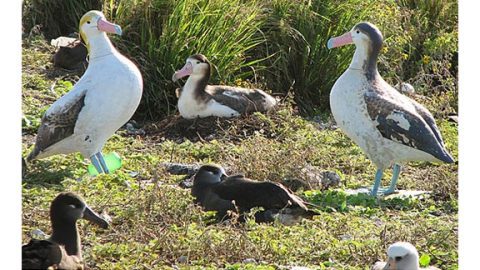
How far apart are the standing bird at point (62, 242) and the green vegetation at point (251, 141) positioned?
474 millimetres

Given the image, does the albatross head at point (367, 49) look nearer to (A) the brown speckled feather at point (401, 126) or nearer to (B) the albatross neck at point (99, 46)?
(A) the brown speckled feather at point (401, 126)

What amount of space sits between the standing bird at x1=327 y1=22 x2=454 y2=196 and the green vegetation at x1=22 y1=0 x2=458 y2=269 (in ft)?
1.17

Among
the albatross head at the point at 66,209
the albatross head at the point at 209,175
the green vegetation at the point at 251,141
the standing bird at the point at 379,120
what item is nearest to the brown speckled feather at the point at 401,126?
the standing bird at the point at 379,120

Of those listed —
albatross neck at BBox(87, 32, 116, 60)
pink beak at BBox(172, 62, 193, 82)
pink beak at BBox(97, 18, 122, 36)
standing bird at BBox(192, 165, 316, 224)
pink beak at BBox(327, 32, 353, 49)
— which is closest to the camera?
standing bird at BBox(192, 165, 316, 224)

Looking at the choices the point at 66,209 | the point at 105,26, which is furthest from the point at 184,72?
the point at 66,209

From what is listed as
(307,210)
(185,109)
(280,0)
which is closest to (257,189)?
(307,210)

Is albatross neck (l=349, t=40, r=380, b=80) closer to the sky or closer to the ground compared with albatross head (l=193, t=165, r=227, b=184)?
closer to the sky

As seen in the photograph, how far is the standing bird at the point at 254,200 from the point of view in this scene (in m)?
7.49

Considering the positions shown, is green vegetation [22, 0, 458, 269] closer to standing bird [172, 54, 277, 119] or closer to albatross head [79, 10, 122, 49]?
standing bird [172, 54, 277, 119]

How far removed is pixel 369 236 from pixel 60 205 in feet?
7.27

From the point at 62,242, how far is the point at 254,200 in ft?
6.06

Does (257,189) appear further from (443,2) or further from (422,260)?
(443,2)

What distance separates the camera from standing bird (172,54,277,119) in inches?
418

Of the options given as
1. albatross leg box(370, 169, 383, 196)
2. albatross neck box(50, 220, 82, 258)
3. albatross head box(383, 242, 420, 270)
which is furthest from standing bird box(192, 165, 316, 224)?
albatross head box(383, 242, 420, 270)
